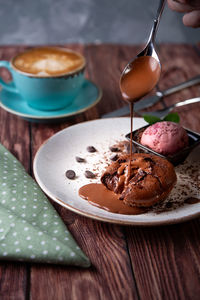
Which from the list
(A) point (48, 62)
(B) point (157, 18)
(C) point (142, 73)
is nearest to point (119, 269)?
(C) point (142, 73)

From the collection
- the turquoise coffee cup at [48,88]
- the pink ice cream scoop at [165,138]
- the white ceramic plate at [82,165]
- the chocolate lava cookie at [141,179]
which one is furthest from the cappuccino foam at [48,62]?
the chocolate lava cookie at [141,179]

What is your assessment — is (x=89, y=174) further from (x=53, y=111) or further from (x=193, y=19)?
(x=193, y=19)

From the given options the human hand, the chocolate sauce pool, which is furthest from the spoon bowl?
the human hand

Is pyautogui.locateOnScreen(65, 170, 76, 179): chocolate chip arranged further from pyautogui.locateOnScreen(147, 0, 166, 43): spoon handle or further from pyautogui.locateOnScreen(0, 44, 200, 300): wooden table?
pyautogui.locateOnScreen(147, 0, 166, 43): spoon handle

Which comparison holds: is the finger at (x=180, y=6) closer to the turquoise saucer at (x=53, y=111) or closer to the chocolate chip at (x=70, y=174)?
the turquoise saucer at (x=53, y=111)

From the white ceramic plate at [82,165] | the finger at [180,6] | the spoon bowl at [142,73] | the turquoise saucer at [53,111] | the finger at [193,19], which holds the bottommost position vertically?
the turquoise saucer at [53,111]

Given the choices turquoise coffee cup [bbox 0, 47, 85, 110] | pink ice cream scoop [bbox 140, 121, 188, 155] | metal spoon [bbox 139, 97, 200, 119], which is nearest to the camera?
pink ice cream scoop [bbox 140, 121, 188, 155]
